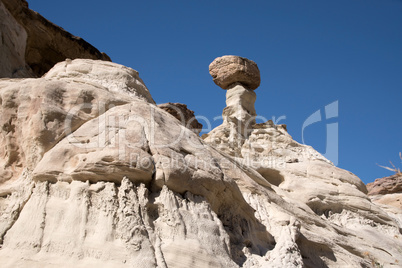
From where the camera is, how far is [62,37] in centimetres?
1419

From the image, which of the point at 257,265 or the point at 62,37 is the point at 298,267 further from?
the point at 62,37

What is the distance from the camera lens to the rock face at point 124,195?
15.3ft

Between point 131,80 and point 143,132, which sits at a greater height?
point 131,80

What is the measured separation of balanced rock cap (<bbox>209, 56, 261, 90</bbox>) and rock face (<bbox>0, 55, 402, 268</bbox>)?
24.9 ft

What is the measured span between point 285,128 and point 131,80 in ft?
21.5

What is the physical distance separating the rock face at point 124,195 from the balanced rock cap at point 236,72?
7.59m

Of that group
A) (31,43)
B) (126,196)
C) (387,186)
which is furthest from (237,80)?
(126,196)

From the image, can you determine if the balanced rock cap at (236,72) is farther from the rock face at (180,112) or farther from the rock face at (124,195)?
the rock face at (124,195)

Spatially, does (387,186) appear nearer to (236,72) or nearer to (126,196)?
(236,72)

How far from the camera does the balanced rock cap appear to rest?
15.5 meters

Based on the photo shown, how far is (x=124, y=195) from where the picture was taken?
199 inches

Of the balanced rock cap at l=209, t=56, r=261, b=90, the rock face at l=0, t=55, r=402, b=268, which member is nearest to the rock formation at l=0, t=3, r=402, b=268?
the rock face at l=0, t=55, r=402, b=268

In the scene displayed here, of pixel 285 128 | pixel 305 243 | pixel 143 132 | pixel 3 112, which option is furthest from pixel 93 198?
pixel 285 128

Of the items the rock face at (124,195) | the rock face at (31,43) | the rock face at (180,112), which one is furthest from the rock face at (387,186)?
the rock face at (31,43)
